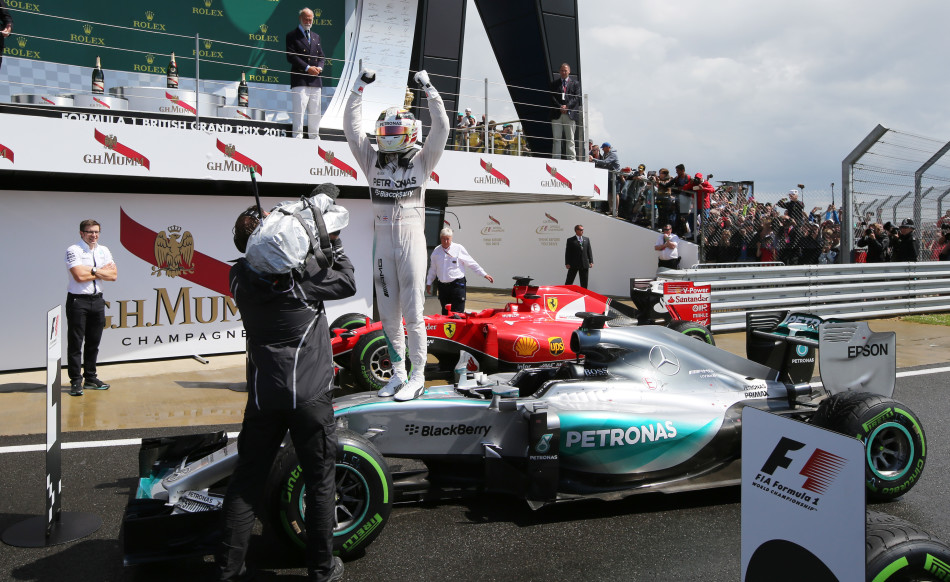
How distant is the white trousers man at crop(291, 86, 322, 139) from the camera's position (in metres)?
10.7

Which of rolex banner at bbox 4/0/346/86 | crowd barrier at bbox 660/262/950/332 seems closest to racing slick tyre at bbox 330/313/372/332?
A: crowd barrier at bbox 660/262/950/332

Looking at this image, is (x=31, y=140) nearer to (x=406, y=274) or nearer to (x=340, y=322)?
(x=340, y=322)

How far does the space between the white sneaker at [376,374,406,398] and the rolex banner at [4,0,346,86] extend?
29.5 ft

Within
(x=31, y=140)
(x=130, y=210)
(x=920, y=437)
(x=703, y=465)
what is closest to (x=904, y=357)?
(x=920, y=437)

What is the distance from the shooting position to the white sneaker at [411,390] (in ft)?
15.3

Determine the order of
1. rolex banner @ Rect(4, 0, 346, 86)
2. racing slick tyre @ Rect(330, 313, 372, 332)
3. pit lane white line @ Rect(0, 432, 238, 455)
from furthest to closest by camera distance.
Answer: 1. rolex banner @ Rect(4, 0, 346, 86)
2. racing slick tyre @ Rect(330, 313, 372, 332)
3. pit lane white line @ Rect(0, 432, 238, 455)

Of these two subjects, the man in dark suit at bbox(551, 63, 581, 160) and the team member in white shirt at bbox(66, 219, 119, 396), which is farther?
the man in dark suit at bbox(551, 63, 581, 160)

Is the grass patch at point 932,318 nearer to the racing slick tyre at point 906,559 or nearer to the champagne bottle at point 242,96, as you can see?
the champagne bottle at point 242,96

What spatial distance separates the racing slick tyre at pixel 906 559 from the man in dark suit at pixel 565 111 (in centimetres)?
1164

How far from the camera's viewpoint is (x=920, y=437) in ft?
15.4

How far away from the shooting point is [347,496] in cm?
390


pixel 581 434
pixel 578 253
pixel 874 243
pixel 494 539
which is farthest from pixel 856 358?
pixel 874 243

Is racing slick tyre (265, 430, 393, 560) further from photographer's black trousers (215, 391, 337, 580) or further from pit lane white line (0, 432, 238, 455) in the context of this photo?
pit lane white line (0, 432, 238, 455)

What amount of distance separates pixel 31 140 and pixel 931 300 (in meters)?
14.9
